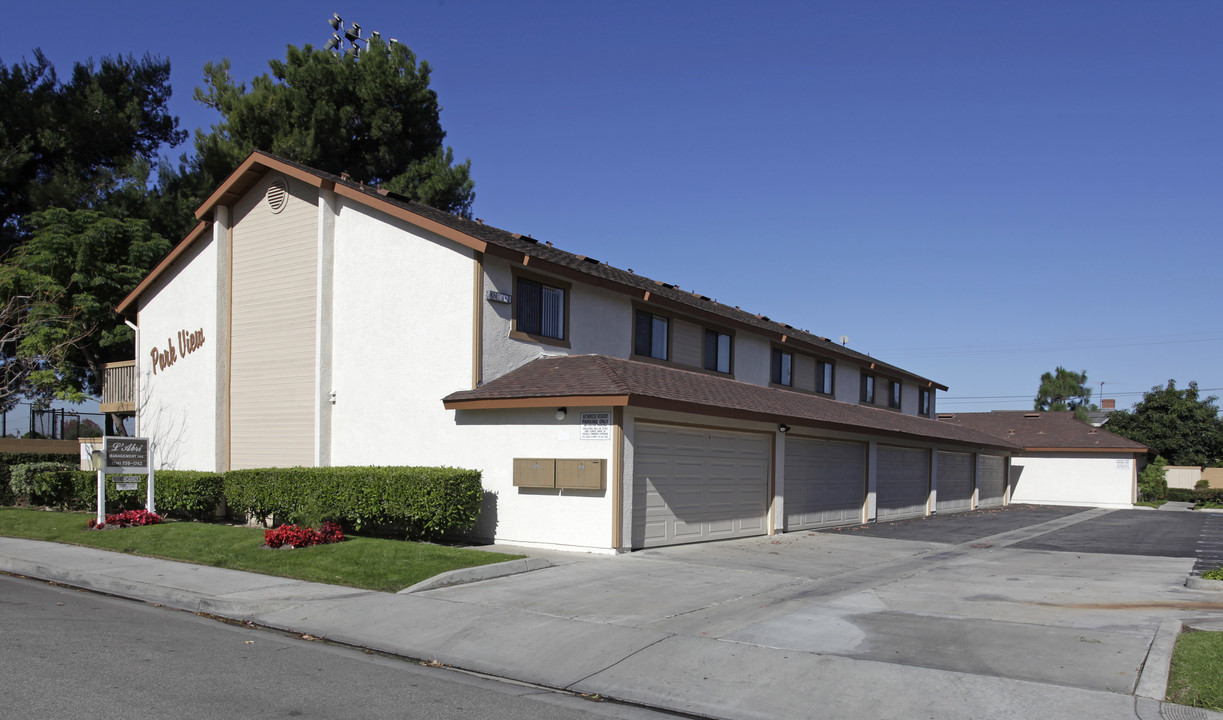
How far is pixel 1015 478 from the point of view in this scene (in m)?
43.7

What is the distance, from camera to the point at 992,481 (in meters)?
39.2

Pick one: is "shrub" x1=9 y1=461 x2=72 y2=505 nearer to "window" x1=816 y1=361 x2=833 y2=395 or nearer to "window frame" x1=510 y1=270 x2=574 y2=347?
"window frame" x1=510 y1=270 x2=574 y2=347

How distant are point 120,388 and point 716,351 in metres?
17.4

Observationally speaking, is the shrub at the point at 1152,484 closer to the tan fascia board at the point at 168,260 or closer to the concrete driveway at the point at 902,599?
the concrete driveway at the point at 902,599

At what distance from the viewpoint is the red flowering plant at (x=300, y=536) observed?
14950 mm

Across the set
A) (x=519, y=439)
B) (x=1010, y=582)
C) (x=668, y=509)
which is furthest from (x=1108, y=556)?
(x=519, y=439)

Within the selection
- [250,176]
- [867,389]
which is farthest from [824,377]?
[250,176]

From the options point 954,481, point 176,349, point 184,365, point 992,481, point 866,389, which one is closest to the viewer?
point 184,365

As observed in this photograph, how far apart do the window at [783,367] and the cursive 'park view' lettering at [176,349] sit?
16.3 metres

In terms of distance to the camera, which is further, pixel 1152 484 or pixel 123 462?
pixel 1152 484

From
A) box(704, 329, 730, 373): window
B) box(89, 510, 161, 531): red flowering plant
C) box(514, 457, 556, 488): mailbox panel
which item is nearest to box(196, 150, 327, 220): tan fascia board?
box(89, 510, 161, 531): red flowering plant

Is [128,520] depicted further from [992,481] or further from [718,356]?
[992,481]

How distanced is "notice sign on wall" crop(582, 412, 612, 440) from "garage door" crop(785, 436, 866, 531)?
6.92m

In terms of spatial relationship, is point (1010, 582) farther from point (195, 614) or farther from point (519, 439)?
point (195, 614)
